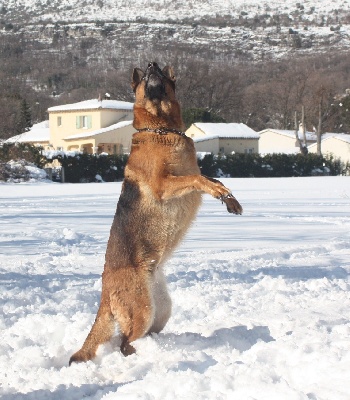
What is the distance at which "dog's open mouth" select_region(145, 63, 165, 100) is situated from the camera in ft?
18.6

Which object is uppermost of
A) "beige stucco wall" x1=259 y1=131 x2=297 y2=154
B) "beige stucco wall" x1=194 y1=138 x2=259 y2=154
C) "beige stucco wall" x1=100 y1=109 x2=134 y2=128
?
"beige stucco wall" x1=100 y1=109 x2=134 y2=128

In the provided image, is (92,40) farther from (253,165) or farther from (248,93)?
(253,165)

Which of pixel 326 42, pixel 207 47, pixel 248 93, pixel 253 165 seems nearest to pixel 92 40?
pixel 207 47

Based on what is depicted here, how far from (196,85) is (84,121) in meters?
24.2

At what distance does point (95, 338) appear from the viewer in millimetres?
5297

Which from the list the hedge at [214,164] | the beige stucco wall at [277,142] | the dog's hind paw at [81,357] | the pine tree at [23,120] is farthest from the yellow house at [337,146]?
the dog's hind paw at [81,357]

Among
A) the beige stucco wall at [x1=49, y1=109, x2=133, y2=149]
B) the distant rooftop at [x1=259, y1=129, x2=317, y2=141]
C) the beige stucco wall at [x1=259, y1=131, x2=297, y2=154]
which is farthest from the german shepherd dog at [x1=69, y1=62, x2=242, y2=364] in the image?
the distant rooftop at [x1=259, y1=129, x2=317, y2=141]

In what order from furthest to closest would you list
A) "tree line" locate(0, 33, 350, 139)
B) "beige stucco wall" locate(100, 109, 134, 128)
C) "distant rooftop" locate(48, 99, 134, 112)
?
"tree line" locate(0, 33, 350, 139) → "distant rooftop" locate(48, 99, 134, 112) → "beige stucco wall" locate(100, 109, 134, 128)

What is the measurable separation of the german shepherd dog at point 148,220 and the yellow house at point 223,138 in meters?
58.2

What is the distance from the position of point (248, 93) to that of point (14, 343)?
96255mm

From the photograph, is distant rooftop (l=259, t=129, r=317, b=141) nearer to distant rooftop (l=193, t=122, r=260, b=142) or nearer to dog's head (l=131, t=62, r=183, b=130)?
distant rooftop (l=193, t=122, r=260, b=142)

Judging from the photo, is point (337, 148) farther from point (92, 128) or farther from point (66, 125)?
point (66, 125)

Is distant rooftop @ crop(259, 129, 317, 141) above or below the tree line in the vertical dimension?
below

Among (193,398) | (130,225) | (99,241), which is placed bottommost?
(99,241)
